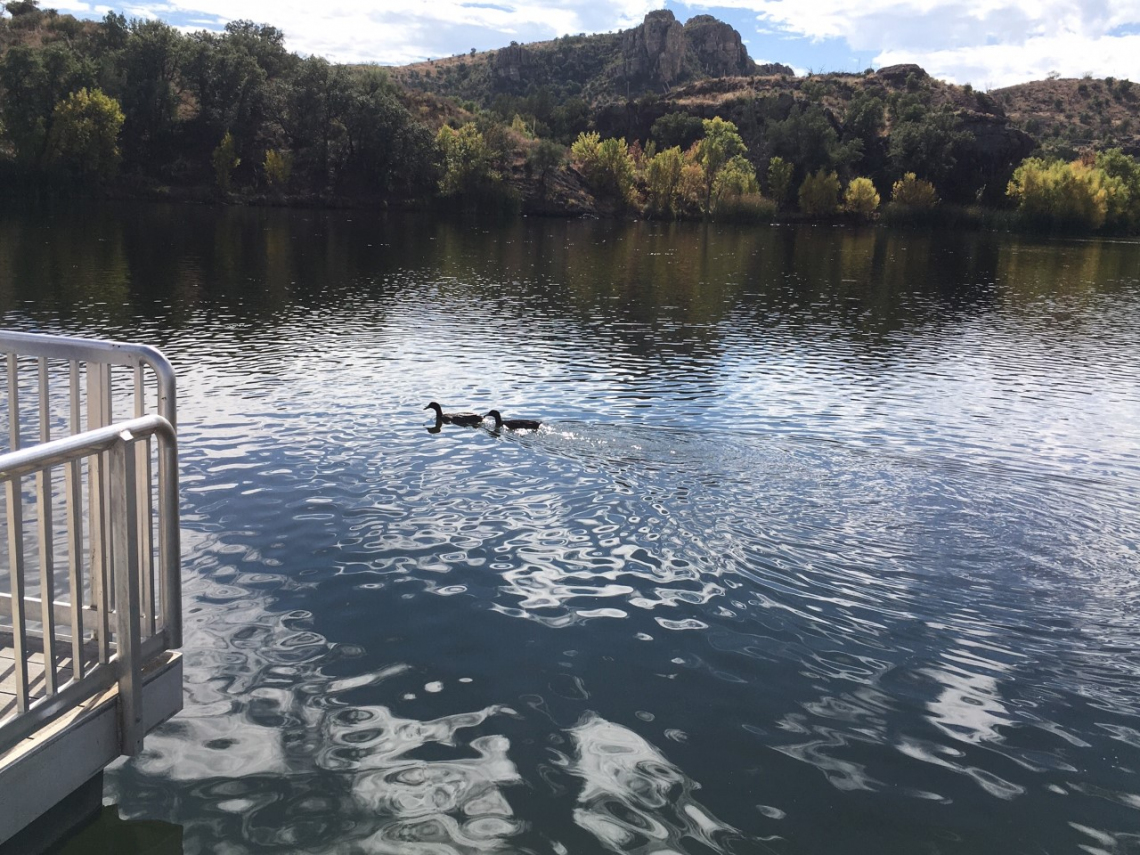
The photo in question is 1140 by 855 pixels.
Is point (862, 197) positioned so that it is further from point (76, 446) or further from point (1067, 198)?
point (76, 446)

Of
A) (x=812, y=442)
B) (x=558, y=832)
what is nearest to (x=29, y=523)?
(x=558, y=832)

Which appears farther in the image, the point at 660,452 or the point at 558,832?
the point at 660,452

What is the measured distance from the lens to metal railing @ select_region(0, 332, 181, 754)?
210 inches

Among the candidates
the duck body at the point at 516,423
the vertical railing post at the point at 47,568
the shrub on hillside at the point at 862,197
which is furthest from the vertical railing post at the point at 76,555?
the shrub on hillside at the point at 862,197

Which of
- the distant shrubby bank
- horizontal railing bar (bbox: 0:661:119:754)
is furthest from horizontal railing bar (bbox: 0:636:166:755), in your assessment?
the distant shrubby bank

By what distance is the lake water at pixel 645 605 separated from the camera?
292 inches

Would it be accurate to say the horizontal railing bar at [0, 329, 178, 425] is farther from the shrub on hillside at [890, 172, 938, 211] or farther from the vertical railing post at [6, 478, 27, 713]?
the shrub on hillside at [890, 172, 938, 211]

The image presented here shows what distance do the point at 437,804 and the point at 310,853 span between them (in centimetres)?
103

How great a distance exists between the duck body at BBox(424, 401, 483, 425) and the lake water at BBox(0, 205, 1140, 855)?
59 cm

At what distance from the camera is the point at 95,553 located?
6074mm

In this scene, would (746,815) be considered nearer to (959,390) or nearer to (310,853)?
(310,853)

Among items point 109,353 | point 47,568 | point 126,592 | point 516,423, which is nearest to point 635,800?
point 126,592

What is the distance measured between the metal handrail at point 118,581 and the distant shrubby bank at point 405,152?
4153 inches

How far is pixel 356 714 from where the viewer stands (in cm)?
854
